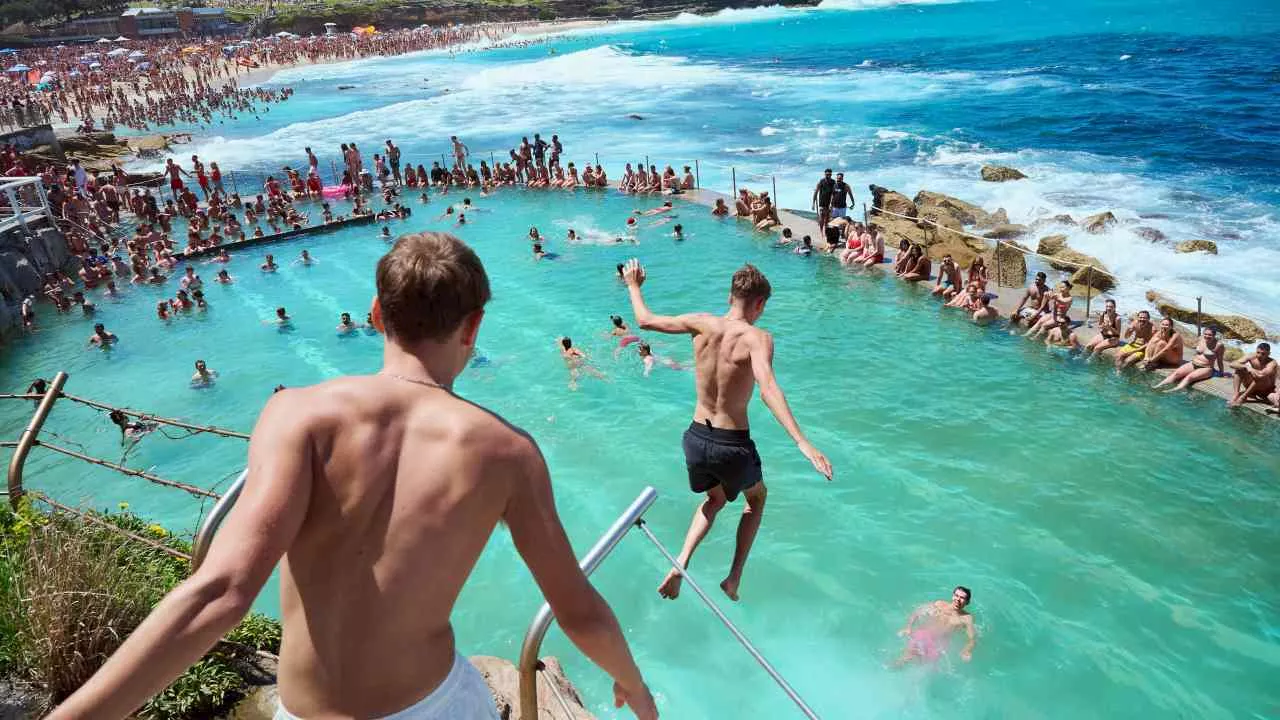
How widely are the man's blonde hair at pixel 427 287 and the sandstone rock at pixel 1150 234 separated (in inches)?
937

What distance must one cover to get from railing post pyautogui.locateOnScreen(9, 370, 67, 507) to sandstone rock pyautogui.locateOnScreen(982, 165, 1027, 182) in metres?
29.3

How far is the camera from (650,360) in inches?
575

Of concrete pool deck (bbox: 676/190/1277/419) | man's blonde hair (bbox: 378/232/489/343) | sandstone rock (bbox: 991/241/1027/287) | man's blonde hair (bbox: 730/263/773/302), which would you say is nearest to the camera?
man's blonde hair (bbox: 378/232/489/343)

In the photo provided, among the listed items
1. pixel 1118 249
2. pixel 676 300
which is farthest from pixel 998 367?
pixel 1118 249

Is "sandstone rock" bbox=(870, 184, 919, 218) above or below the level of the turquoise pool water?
above

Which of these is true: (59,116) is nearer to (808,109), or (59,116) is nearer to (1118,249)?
(808,109)

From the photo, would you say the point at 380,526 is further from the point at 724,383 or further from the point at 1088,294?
the point at 1088,294

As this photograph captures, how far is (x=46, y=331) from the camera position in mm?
17812

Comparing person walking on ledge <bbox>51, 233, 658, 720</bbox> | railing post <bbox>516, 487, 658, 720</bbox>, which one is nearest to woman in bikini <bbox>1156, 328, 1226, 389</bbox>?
railing post <bbox>516, 487, 658, 720</bbox>

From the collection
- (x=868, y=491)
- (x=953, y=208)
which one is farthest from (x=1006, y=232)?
(x=868, y=491)

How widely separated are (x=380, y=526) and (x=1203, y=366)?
14.1 m

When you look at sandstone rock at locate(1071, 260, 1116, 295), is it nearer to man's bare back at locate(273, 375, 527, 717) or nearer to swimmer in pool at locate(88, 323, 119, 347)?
man's bare back at locate(273, 375, 527, 717)

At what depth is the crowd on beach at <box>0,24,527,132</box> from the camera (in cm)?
4506

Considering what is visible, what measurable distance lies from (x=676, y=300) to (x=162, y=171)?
2719 centimetres
